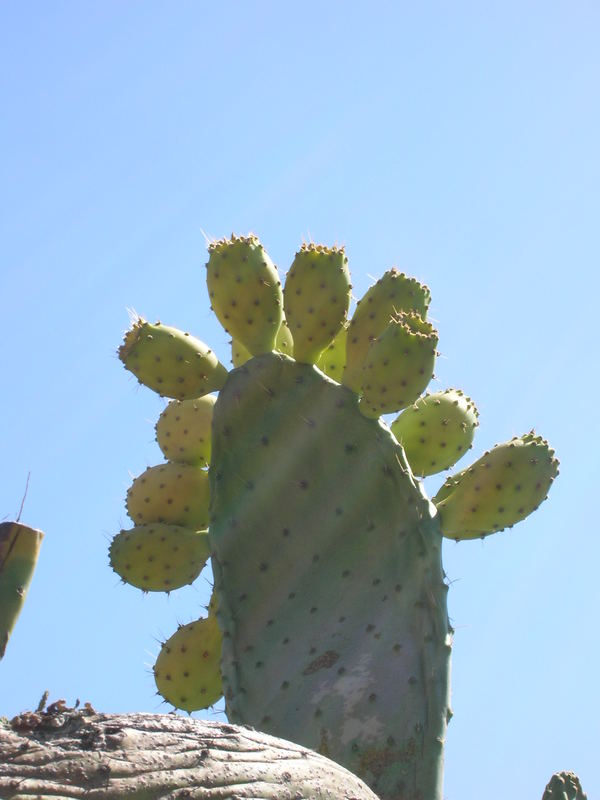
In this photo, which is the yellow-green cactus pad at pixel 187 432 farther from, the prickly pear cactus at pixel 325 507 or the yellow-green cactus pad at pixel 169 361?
the yellow-green cactus pad at pixel 169 361

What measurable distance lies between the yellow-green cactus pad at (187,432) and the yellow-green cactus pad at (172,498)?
90 millimetres

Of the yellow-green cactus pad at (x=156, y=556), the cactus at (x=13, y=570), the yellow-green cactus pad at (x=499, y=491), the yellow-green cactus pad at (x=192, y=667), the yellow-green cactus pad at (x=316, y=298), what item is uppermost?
the yellow-green cactus pad at (x=316, y=298)

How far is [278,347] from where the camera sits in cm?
375

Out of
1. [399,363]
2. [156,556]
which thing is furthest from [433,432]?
[156,556]

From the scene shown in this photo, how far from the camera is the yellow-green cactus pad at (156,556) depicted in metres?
3.52

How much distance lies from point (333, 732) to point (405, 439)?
1025 mm

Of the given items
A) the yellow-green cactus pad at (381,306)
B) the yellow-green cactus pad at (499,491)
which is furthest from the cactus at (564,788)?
the yellow-green cactus pad at (381,306)

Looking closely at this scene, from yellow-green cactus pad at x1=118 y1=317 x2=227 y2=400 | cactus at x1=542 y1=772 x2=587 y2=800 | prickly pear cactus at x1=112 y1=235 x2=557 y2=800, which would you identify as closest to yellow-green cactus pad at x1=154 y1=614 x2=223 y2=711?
prickly pear cactus at x1=112 y1=235 x2=557 y2=800

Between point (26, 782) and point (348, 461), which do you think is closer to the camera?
point (26, 782)

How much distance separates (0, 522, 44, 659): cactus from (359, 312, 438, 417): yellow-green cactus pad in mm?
1654

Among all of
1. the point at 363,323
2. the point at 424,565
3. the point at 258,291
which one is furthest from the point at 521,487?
the point at 258,291

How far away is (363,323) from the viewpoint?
3541mm

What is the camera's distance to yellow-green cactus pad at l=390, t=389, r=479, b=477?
3627mm

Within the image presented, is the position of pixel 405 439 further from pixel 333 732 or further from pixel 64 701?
pixel 64 701
